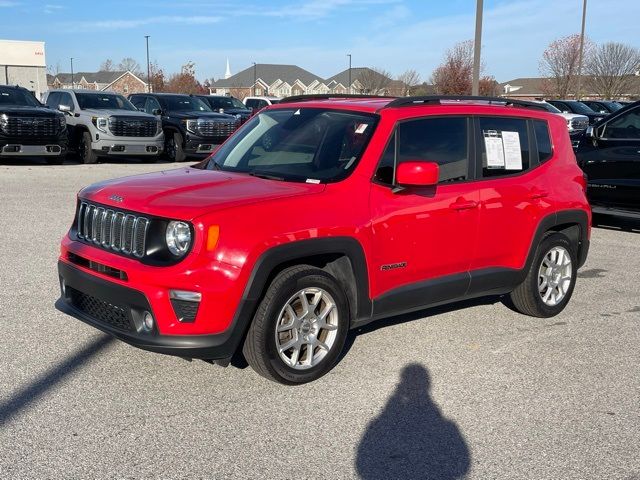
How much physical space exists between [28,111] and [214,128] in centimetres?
479

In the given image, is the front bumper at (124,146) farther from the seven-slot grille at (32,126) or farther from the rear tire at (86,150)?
the seven-slot grille at (32,126)

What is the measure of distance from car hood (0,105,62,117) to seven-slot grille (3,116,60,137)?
0.33 feet

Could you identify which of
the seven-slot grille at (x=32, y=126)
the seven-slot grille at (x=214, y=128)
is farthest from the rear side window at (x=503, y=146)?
the seven-slot grille at (x=214, y=128)

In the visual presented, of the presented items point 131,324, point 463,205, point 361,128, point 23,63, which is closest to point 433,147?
point 463,205

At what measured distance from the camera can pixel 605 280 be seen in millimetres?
7445

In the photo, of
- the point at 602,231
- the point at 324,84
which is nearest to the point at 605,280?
the point at 602,231

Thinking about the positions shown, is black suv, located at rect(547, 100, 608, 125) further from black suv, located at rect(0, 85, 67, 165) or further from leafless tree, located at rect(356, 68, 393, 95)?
leafless tree, located at rect(356, 68, 393, 95)

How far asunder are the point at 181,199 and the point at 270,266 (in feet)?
2.23

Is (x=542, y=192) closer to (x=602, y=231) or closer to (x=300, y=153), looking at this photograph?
(x=300, y=153)

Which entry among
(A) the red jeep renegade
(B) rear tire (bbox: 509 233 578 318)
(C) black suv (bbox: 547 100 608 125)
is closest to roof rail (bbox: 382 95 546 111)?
(A) the red jeep renegade

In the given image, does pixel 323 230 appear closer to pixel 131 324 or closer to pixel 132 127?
pixel 131 324

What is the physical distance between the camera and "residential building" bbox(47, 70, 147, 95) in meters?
107

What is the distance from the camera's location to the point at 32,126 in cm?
1644

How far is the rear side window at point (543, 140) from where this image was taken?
5957 mm
